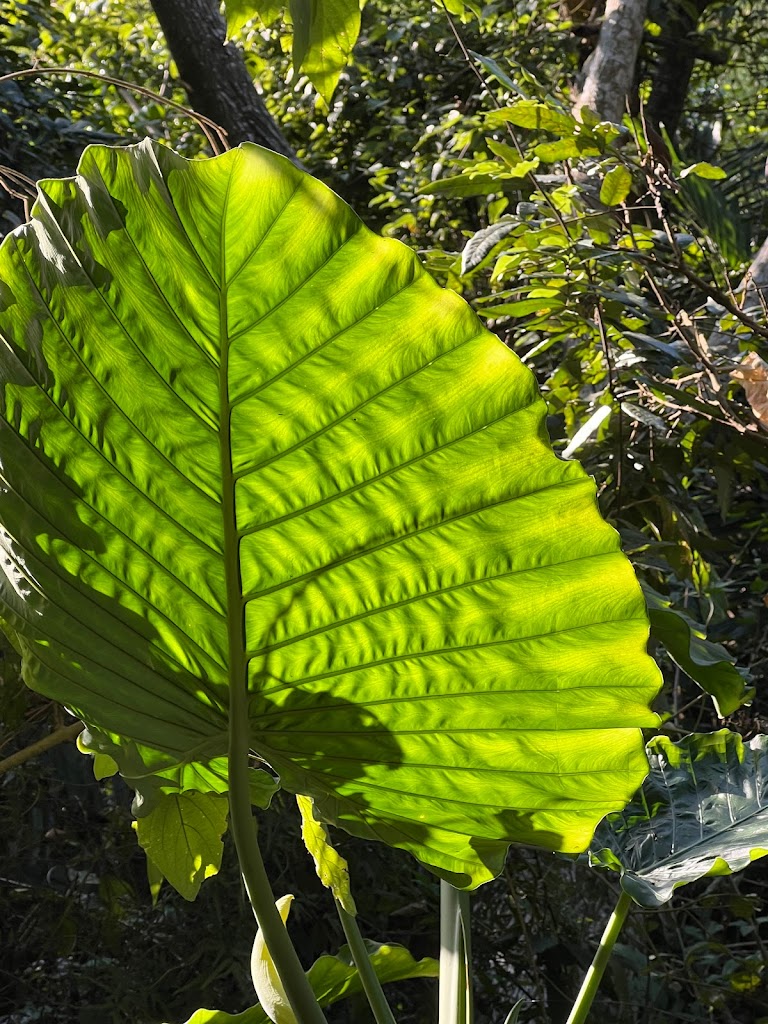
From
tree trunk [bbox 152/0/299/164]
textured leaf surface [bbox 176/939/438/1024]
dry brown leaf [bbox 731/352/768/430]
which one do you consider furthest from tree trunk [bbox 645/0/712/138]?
textured leaf surface [bbox 176/939/438/1024]

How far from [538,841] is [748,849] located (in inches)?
9.1

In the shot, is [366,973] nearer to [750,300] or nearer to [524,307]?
[524,307]

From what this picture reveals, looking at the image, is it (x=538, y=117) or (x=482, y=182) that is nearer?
(x=538, y=117)

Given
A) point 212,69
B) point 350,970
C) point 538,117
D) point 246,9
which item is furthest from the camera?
point 212,69

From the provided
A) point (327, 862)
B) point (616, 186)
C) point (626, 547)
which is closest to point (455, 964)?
point (327, 862)

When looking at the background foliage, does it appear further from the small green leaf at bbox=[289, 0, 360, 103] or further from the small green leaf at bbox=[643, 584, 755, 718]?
the small green leaf at bbox=[289, 0, 360, 103]

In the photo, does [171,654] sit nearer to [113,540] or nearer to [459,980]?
[113,540]

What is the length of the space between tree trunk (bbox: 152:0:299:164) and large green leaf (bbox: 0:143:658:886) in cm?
176

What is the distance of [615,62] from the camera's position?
7.11 feet

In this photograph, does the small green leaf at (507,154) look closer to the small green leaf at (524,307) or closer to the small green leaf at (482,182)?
the small green leaf at (482,182)

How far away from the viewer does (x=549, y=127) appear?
1.23m

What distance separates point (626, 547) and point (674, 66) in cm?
271

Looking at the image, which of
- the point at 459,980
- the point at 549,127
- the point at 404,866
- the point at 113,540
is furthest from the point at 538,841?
the point at 404,866

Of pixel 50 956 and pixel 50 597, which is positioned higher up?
pixel 50 597
